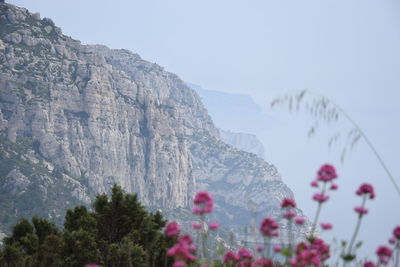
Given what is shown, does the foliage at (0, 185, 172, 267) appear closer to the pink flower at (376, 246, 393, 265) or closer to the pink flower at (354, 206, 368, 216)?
the pink flower at (354, 206, 368, 216)

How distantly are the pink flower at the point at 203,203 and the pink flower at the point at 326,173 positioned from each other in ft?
5.32

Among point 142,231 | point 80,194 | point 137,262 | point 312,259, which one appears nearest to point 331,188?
point 312,259

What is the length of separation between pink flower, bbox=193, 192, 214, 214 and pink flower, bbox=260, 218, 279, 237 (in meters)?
0.86

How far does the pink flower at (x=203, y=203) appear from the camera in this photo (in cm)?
631

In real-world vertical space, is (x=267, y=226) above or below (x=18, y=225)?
above

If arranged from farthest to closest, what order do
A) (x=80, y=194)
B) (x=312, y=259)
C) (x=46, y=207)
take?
1. (x=80, y=194)
2. (x=46, y=207)
3. (x=312, y=259)

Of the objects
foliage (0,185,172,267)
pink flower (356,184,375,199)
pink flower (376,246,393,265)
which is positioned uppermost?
pink flower (356,184,375,199)

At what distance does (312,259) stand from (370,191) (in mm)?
1809

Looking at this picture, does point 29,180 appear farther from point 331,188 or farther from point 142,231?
point 331,188

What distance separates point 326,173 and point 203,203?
1.80 m

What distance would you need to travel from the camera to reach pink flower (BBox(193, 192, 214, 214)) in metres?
6.31

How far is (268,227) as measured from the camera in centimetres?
680


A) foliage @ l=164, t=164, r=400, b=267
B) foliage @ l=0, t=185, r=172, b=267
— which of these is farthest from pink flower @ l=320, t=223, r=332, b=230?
foliage @ l=0, t=185, r=172, b=267

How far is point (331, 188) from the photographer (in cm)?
719
